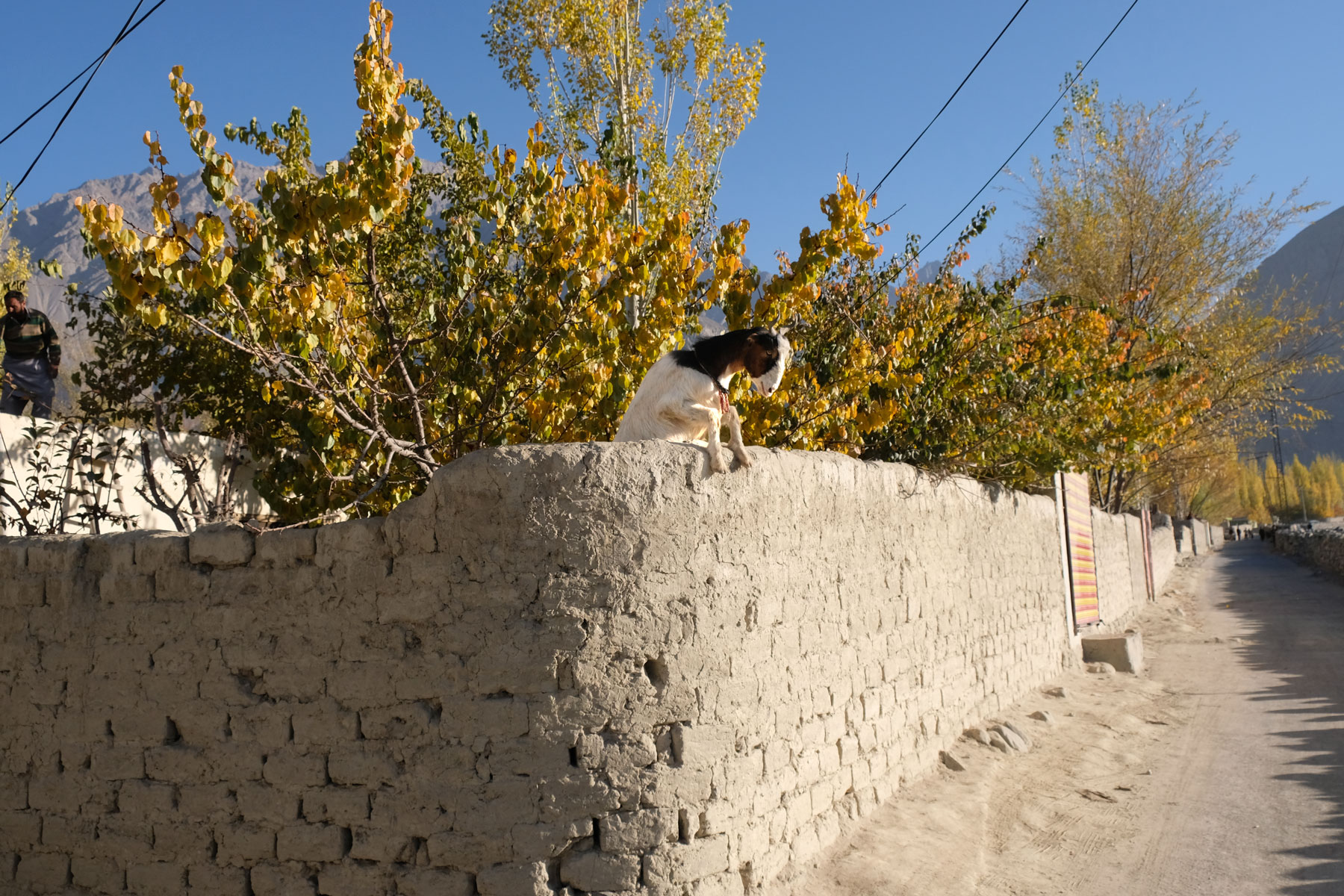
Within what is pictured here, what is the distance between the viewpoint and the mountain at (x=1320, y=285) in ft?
347

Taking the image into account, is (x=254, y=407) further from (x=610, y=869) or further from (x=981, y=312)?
(x=981, y=312)

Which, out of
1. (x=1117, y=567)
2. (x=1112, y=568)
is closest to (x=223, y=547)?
(x=1112, y=568)

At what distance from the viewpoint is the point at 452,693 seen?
149 inches

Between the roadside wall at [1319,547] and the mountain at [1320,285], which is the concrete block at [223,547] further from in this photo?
the mountain at [1320,285]

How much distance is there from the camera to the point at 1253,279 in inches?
778

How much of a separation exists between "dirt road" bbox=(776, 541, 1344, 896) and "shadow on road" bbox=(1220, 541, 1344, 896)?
0.02 m

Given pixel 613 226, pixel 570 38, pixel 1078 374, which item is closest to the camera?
pixel 613 226

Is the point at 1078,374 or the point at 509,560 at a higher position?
the point at 1078,374

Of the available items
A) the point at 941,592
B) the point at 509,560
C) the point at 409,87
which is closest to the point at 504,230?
the point at 409,87

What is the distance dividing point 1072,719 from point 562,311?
5.51 m

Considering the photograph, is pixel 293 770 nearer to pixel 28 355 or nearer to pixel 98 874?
pixel 98 874

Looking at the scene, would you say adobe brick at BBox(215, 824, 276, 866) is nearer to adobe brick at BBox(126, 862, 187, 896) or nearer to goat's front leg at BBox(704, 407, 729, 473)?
adobe brick at BBox(126, 862, 187, 896)

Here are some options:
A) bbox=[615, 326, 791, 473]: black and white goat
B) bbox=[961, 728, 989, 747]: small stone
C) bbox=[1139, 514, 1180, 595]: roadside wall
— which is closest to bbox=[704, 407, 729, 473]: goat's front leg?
bbox=[615, 326, 791, 473]: black and white goat

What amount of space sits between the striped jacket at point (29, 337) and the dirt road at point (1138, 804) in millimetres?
6775
